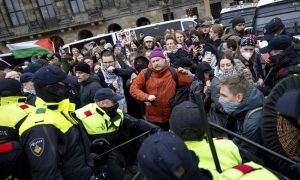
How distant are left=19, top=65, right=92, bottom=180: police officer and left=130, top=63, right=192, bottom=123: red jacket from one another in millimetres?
1621

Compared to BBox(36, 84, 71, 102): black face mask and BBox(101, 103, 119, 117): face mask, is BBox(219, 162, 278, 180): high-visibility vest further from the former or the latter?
BBox(101, 103, 119, 117): face mask

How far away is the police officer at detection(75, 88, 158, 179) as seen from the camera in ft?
10.8

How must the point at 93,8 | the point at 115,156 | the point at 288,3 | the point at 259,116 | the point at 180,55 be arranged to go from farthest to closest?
the point at 93,8
the point at 288,3
the point at 180,55
the point at 115,156
the point at 259,116

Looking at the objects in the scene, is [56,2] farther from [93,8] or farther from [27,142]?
[27,142]

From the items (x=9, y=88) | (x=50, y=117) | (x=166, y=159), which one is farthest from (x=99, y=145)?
(x=166, y=159)

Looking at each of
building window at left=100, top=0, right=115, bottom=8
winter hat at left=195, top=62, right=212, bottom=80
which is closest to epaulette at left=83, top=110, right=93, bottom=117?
winter hat at left=195, top=62, right=212, bottom=80

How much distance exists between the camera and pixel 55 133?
2.25m

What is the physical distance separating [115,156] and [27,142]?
1267 millimetres

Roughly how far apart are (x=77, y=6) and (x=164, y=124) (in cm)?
2219

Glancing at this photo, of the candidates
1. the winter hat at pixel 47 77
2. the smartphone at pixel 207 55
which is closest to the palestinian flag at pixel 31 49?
the smartphone at pixel 207 55

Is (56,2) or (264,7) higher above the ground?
(56,2)

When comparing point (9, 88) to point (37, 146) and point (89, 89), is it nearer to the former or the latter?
point (37, 146)

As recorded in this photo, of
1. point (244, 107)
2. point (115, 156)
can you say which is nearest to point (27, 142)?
point (115, 156)

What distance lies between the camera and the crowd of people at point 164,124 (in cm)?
157
